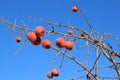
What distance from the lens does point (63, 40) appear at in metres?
3.36

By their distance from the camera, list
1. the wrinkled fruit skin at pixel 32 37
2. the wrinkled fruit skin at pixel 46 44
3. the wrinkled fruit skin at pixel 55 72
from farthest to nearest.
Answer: the wrinkled fruit skin at pixel 55 72 → the wrinkled fruit skin at pixel 46 44 → the wrinkled fruit skin at pixel 32 37

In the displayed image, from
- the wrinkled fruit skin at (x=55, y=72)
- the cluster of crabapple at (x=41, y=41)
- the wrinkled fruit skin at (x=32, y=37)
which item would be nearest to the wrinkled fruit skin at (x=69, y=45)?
the cluster of crabapple at (x=41, y=41)

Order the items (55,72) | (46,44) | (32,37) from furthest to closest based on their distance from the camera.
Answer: (55,72) < (46,44) < (32,37)

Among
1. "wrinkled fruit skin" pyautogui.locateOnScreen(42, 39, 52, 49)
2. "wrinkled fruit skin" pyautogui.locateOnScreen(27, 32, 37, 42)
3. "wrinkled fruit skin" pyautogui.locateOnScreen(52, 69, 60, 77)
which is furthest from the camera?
"wrinkled fruit skin" pyautogui.locateOnScreen(52, 69, 60, 77)

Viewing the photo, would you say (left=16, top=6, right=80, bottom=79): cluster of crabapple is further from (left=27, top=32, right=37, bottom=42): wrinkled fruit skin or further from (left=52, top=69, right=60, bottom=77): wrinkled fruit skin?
(left=52, top=69, right=60, bottom=77): wrinkled fruit skin

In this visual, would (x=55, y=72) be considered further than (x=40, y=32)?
Yes

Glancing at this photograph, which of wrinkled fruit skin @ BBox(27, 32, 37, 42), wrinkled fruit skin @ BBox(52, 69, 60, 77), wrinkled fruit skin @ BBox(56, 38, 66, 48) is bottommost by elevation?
wrinkled fruit skin @ BBox(27, 32, 37, 42)

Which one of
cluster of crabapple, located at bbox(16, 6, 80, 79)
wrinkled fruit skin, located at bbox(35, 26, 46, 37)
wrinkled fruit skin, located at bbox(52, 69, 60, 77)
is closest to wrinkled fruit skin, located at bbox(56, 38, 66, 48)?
cluster of crabapple, located at bbox(16, 6, 80, 79)

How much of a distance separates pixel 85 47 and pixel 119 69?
26.9 inches

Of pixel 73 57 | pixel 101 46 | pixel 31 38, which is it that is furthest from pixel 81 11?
pixel 31 38

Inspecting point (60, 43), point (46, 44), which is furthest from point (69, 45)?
point (46, 44)

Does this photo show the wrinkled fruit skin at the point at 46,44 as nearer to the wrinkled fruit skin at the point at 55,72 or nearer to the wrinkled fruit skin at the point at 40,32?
the wrinkled fruit skin at the point at 40,32

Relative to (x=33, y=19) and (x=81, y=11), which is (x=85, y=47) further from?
(x=33, y=19)

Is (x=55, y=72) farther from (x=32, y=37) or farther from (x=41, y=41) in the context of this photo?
(x=32, y=37)
